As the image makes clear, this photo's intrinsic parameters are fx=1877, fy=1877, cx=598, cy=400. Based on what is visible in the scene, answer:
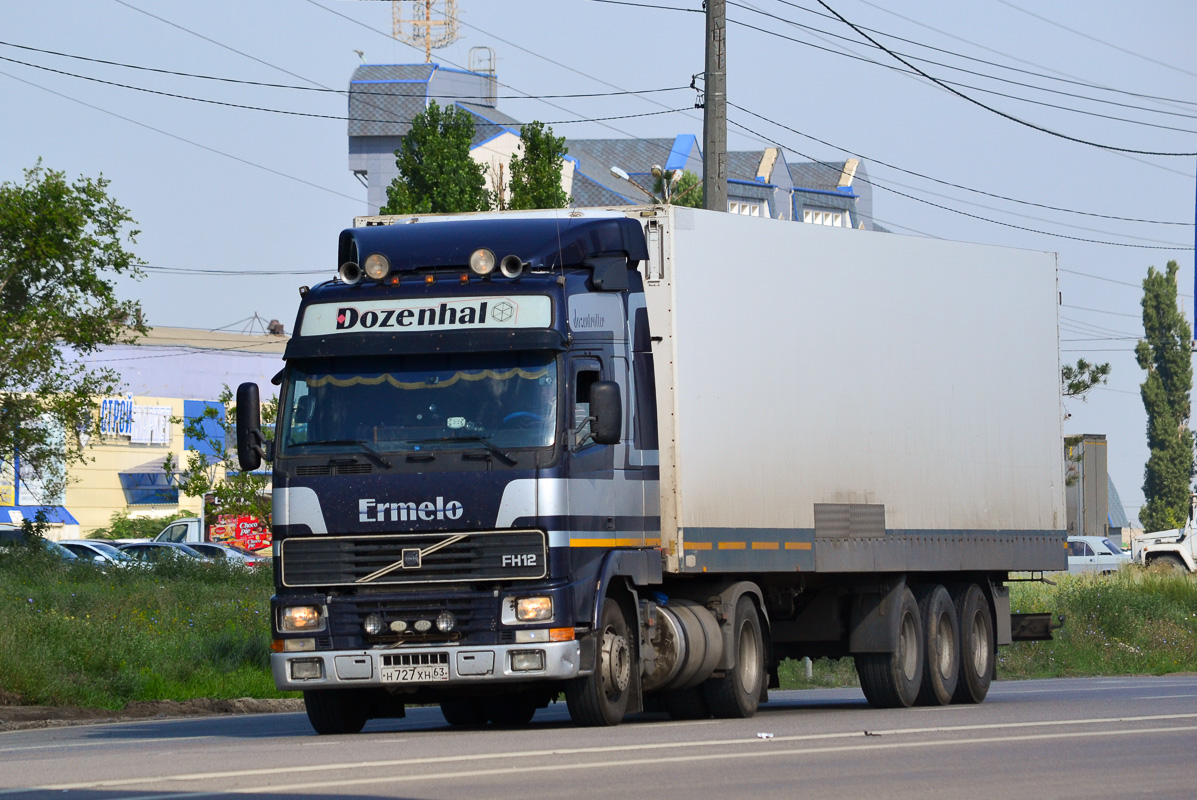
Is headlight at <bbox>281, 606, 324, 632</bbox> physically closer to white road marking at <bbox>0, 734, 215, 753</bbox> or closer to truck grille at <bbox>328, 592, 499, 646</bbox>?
truck grille at <bbox>328, 592, 499, 646</bbox>

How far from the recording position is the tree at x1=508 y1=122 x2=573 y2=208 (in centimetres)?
3147

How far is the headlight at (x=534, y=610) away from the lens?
13117 millimetres

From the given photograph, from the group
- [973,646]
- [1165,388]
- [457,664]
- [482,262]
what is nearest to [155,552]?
[973,646]

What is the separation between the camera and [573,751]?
11469 mm

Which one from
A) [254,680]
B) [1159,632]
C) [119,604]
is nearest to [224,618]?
[119,604]

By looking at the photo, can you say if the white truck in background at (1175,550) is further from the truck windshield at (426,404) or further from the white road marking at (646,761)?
the truck windshield at (426,404)

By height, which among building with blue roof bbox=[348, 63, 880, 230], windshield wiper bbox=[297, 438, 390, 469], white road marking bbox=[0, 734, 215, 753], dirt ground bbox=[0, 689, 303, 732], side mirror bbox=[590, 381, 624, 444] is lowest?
dirt ground bbox=[0, 689, 303, 732]

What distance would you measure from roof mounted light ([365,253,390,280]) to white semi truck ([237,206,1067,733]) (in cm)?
2

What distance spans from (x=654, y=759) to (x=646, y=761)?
143 mm

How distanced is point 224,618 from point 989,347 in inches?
438

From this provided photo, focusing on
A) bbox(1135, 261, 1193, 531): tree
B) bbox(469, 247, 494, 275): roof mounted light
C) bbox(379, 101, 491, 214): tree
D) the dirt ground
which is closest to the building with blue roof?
bbox(1135, 261, 1193, 531): tree

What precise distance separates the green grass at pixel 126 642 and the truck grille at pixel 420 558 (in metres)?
6.84

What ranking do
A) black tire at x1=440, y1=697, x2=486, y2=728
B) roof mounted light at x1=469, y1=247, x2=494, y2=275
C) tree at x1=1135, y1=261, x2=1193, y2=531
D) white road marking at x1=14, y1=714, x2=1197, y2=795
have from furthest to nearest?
1. tree at x1=1135, y1=261, x2=1193, y2=531
2. black tire at x1=440, y1=697, x2=486, y2=728
3. roof mounted light at x1=469, y1=247, x2=494, y2=275
4. white road marking at x1=14, y1=714, x2=1197, y2=795

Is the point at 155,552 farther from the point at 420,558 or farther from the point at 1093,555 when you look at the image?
the point at 1093,555
